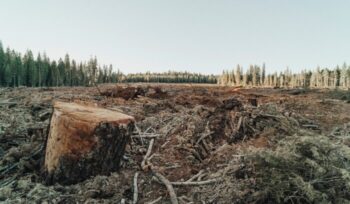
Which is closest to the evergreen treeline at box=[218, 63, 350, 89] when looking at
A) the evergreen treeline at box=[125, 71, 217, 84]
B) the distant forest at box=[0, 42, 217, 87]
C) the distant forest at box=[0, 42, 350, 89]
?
the distant forest at box=[0, 42, 350, 89]

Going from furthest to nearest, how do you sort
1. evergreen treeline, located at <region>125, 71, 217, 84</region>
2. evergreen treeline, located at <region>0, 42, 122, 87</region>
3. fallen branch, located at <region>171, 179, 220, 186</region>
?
evergreen treeline, located at <region>125, 71, 217, 84</region>, evergreen treeline, located at <region>0, 42, 122, 87</region>, fallen branch, located at <region>171, 179, 220, 186</region>

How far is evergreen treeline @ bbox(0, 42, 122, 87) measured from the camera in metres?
63.1

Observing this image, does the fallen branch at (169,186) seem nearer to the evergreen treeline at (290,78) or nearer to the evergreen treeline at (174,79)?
the evergreen treeline at (290,78)

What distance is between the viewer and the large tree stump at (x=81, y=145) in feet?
16.9

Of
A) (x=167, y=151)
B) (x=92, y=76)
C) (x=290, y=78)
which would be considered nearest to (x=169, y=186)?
(x=167, y=151)

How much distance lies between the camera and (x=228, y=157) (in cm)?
597

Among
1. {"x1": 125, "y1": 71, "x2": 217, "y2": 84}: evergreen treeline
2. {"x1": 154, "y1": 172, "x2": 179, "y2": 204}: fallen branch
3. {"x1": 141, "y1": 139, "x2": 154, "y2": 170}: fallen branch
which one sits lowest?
{"x1": 154, "y1": 172, "x2": 179, "y2": 204}: fallen branch

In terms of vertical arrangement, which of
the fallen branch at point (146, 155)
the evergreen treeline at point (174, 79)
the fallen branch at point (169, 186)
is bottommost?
the fallen branch at point (169, 186)

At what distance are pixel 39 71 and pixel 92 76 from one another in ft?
81.0

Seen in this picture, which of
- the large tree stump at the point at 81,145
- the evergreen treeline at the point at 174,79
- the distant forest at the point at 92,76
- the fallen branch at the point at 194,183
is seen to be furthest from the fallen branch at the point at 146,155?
the evergreen treeline at the point at 174,79

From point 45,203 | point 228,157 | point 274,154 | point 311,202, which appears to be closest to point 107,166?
point 45,203

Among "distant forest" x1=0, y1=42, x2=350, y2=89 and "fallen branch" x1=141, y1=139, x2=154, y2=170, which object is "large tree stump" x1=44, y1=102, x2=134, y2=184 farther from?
"distant forest" x1=0, y1=42, x2=350, y2=89

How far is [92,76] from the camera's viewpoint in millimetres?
94188

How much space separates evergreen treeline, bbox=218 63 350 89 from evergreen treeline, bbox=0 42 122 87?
4473 centimetres
